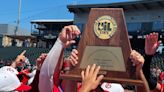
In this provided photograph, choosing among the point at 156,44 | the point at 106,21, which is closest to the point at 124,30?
the point at 106,21

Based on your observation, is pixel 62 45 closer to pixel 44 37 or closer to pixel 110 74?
pixel 110 74

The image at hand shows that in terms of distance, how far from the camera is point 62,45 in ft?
9.71

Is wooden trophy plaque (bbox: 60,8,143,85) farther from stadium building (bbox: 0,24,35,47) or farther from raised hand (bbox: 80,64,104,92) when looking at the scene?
stadium building (bbox: 0,24,35,47)

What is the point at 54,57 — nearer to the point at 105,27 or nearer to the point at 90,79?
the point at 105,27

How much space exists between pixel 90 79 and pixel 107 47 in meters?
0.35

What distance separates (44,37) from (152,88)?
40.0 metres

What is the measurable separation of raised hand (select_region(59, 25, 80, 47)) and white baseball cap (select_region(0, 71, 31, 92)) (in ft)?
3.16

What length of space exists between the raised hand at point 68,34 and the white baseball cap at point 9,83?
38.0 inches

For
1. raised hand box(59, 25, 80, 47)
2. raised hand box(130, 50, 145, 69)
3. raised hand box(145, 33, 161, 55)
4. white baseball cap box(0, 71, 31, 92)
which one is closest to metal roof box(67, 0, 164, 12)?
white baseball cap box(0, 71, 31, 92)

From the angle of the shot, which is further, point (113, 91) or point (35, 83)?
point (113, 91)

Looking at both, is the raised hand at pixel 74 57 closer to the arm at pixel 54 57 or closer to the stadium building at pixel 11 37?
the arm at pixel 54 57

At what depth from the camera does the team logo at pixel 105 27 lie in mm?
2824

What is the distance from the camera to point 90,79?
254cm

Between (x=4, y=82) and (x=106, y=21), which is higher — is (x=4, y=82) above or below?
below
